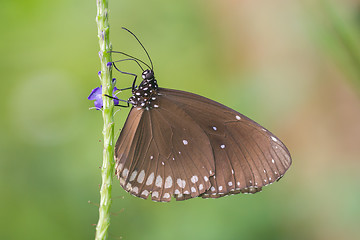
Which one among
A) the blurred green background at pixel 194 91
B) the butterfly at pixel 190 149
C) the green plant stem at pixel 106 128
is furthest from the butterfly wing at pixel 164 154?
the blurred green background at pixel 194 91

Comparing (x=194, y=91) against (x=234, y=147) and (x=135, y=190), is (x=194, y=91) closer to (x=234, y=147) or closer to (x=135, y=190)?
(x=234, y=147)

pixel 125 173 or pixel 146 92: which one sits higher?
pixel 146 92

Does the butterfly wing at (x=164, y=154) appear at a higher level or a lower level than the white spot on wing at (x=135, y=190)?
higher

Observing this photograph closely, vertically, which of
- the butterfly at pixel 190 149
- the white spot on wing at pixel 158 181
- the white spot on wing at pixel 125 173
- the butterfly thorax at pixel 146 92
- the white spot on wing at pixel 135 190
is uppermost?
the butterfly thorax at pixel 146 92

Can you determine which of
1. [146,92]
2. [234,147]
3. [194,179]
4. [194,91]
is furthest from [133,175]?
[194,91]

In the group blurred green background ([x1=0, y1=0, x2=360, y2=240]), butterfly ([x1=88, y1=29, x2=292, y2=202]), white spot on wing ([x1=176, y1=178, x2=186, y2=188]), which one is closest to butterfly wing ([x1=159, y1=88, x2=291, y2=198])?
butterfly ([x1=88, y1=29, x2=292, y2=202])

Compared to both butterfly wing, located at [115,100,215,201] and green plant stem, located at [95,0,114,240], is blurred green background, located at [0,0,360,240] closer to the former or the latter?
butterfly wing, located at [115,100,215,201]

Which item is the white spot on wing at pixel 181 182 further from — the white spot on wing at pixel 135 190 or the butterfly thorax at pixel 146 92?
the butterfly thorax at pixel 146 92

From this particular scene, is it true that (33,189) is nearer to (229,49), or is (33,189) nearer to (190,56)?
(190,56)

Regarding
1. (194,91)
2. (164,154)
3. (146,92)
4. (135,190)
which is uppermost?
(194,91)

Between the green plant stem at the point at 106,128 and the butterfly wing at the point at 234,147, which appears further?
the butterfly wing at the point at 234,147
